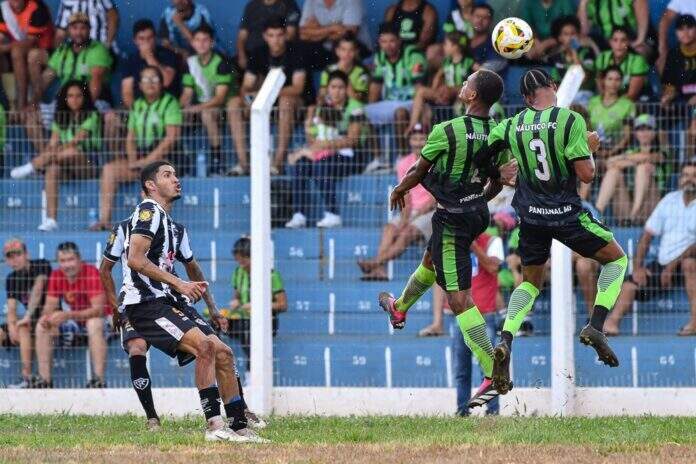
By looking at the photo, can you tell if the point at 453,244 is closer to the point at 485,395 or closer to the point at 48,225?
the point at 485,395

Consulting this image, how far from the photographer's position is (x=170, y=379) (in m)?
14.1

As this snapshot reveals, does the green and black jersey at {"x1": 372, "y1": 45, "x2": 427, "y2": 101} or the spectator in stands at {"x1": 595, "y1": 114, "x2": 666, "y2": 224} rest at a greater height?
the green and black jersey at {"x1": 372, "y1": 45, "x2": 427, "y2": 101}

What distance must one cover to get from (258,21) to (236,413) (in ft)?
24.8

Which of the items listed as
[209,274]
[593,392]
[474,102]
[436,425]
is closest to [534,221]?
[474,102]

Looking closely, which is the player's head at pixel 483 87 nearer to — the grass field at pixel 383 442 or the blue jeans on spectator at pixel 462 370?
the grass field at pixel 383 442

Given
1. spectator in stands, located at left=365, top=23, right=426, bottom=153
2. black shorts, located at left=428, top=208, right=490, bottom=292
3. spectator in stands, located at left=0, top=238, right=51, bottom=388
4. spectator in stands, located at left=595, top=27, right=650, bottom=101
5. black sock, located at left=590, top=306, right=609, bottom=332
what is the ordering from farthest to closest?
spectator in stands, located at left=365, top=23, right=426, bottom=153 < spectator in stands, located at left=595, top=27, right=650, bottom=101 < spectator in stands, located at left=0, top=238, right=51, bottom=388 < black shorts, located at left=428, top=208, right=490, bottom=292 < black sock, located at left=590, top=306, right=609, bottom=332

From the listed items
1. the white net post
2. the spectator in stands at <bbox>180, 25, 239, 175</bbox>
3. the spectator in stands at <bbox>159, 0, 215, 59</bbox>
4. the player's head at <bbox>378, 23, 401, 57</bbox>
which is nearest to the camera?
the white net post

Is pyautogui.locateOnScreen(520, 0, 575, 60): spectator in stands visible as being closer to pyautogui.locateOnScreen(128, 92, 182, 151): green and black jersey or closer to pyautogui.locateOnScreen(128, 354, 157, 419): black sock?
pyautogui.locateOnScreen(128, 92, 182, 151): green and black jersey

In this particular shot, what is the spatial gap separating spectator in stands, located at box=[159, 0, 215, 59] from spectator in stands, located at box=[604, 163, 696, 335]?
5.98 meters

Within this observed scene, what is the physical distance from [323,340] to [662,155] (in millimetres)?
3670

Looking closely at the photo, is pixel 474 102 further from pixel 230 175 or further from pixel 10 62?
pixel 10 62

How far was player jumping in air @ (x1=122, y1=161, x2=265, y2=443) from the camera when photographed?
395 inches

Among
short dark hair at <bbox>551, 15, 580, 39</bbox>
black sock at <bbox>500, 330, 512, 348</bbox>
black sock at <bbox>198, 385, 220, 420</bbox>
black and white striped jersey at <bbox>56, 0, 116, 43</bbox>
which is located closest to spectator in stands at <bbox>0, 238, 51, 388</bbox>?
black and white striped jersey at <bbox>56, 0, 116, 43</bbox>

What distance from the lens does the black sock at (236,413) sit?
10086mm
